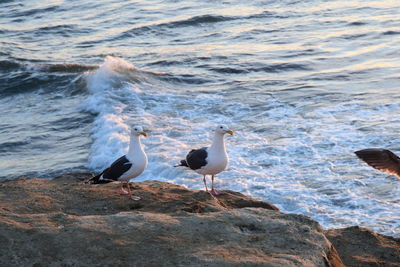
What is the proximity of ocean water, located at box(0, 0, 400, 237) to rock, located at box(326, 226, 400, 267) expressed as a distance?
89cm

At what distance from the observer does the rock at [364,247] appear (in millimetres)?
5789

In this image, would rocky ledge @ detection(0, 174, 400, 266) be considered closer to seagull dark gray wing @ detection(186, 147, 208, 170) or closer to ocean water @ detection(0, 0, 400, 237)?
seagull dark gray wing @ detection(186, 147, 208, 170)

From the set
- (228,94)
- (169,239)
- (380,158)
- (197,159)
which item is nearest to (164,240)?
(169,239)

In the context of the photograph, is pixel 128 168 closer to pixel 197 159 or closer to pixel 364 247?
pixel 197 159

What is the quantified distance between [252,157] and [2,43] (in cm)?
1411

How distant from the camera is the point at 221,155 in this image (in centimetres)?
714

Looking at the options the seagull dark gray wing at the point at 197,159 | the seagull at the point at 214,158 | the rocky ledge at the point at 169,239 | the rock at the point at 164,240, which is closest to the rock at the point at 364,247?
the rocky ledge at the point at 169,239

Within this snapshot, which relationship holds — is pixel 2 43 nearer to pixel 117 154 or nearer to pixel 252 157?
pixel 117 154

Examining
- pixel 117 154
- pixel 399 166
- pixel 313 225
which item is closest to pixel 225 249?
pixel 313 225

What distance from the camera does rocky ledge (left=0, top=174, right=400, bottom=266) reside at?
14.4 ft

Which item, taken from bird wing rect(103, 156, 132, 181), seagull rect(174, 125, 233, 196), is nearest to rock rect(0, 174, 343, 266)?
bird wing rect(103, 156, 132, 181)

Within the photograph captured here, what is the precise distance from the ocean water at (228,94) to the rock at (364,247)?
889 millimetres

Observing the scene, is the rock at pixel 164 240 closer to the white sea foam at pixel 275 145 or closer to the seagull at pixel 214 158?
the seagull at pixel 214 158

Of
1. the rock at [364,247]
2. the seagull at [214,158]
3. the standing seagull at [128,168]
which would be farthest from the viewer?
the seagull at [214,158]
